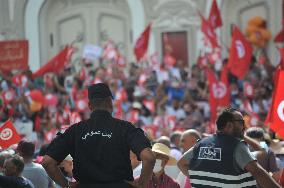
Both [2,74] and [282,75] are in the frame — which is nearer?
[282,75]

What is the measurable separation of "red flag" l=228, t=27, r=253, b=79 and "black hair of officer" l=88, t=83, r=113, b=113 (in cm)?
1062

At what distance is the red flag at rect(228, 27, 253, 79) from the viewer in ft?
53.8

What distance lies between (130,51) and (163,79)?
12.9 ft

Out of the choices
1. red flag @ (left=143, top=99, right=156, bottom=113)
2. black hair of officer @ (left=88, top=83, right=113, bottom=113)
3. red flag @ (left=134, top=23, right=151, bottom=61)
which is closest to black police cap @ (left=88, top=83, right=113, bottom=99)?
black hair of officer @ (left=88, top=83, right=113, bottom=113)

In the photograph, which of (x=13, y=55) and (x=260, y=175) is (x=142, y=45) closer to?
(x=13, y=55)

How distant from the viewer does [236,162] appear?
600 centimetres

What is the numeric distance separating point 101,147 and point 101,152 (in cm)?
3

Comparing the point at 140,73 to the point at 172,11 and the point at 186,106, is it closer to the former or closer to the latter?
the point at 186,106

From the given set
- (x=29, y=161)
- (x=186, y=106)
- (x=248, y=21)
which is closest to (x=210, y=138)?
(x=29, y=161)

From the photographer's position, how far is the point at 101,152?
19.0 feet

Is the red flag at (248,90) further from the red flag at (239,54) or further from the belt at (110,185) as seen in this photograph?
the belt at (110,185)

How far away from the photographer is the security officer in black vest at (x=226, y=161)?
5943 mm

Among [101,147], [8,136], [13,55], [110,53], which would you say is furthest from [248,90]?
[101,147]

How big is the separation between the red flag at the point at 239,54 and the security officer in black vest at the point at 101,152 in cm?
1071
